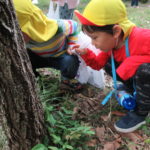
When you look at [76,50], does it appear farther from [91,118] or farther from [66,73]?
[91,118]

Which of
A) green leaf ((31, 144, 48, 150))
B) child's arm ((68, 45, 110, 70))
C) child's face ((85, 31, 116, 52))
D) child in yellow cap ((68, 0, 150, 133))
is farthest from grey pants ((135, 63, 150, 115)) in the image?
green leaf ((31, 144, 48, 150))

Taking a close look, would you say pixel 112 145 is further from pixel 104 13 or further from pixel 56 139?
pixel 104 13

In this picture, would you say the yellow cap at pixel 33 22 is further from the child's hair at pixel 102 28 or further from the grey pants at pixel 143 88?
the grey pants at pixel 143 88

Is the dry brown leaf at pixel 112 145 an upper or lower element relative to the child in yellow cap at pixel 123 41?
lower

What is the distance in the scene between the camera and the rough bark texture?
94 centimetres

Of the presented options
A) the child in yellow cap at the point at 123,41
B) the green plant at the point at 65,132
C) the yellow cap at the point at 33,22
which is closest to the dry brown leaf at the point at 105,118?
the child in yellow cap at the point at 123,41

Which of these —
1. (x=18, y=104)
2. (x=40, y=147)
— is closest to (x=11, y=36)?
(x=18, y=104)

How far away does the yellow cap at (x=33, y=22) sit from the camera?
163 centimetres

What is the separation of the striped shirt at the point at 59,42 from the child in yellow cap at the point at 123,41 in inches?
18.3

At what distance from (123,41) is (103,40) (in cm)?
17

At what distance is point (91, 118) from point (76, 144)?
357 mm

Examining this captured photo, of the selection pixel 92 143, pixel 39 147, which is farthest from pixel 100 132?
pixel 39 147

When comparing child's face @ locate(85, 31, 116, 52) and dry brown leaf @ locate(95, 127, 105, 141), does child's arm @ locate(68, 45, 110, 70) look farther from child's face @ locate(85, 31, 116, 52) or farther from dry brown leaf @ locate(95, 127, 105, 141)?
dry brown leaf @ locate(95, 127, 105, 141)

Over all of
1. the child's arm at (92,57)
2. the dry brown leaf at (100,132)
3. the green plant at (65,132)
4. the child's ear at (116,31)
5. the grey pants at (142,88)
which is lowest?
the dry brown leaf at (100,132)
